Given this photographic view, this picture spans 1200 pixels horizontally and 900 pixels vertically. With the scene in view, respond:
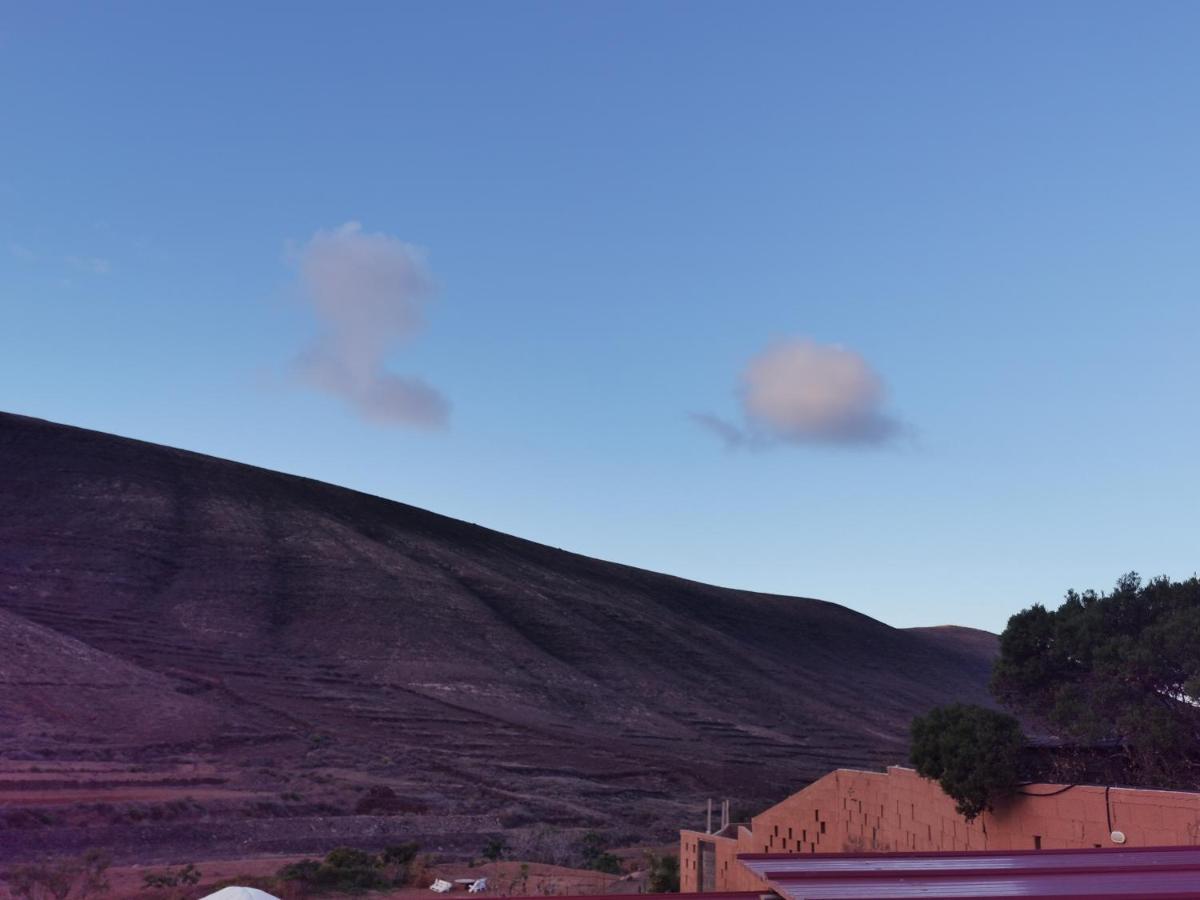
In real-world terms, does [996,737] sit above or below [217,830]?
above

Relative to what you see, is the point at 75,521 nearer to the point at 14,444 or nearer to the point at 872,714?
the point at 14,444

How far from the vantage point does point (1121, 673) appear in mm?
18672

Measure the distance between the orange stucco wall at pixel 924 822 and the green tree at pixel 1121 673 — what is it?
2.98 metres

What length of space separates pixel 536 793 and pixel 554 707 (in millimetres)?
19014

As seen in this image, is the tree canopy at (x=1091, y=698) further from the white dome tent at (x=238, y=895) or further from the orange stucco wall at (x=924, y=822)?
the white dome tent at (x=238, y=895)

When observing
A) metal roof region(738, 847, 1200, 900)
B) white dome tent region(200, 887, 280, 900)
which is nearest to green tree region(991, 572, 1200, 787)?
metal roof region(738, 847, 1200, 900)

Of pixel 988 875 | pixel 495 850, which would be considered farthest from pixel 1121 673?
pixel 495 850

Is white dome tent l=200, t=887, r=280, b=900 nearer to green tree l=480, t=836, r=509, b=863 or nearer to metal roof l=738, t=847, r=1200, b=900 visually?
metal roof l=738, t=847, r=1200, b=900

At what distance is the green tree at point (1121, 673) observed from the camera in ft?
55.6

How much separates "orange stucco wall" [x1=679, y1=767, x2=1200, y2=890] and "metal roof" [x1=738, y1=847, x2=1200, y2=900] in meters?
3.98

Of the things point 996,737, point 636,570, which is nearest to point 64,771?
point 996,737

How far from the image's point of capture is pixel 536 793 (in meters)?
40.1

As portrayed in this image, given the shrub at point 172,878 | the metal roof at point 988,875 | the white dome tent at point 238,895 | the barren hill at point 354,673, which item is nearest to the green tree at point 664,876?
the barren hill at point 354,673

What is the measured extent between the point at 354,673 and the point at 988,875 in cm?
5256
